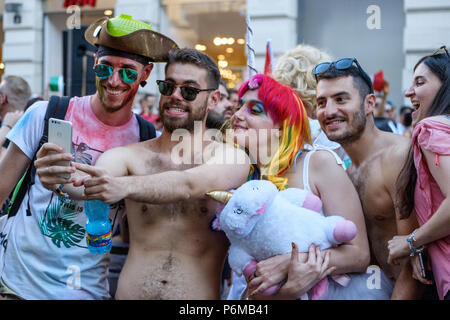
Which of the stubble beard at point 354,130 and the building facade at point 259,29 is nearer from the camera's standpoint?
the stubble beard at point 354,130

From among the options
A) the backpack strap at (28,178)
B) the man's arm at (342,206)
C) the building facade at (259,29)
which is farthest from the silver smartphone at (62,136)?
the building facade at (259,29)

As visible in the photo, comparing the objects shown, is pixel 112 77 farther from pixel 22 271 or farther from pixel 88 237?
pixel 22 271

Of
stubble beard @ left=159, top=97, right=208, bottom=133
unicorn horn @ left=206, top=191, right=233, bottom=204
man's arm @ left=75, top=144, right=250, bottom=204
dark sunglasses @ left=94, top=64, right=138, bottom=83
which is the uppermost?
dark sunglasses @ left=94, top=64, right=138, bottom=83

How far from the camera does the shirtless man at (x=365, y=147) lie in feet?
8.88

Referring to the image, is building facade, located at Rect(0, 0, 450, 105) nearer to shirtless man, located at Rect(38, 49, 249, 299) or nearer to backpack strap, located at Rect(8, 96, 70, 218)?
backpack strap, located at Rect(8, 96, 70, 218)

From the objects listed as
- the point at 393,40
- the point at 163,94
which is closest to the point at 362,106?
the point at 163,94

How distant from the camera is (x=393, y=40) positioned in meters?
8.27

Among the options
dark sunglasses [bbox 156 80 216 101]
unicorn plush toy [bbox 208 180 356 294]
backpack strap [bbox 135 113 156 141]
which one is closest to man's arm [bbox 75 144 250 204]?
unicorn plush toy [bbox 208 180 356 294]

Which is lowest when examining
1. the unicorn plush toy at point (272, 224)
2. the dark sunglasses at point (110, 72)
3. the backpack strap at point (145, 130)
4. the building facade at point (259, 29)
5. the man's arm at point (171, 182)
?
the unicorn plush toy at point (272, 224)

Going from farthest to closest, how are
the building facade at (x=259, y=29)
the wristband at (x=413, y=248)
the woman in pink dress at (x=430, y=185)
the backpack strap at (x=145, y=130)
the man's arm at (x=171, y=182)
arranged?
the building facade at (x=259, y=29), the backpack strap at (x=145, y=130), the wristband at (x=413, y=248), the woman in pink dress at (x=430, y=185), the man's arm at (x=171, y=182)

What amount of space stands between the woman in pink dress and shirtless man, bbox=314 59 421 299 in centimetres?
14

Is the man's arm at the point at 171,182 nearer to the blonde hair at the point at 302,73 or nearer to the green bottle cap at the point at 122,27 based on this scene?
the green bottle cap at the point at 122,27

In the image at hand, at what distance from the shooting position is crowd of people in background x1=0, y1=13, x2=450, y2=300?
2.46 meters

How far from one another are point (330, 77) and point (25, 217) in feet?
6.26
